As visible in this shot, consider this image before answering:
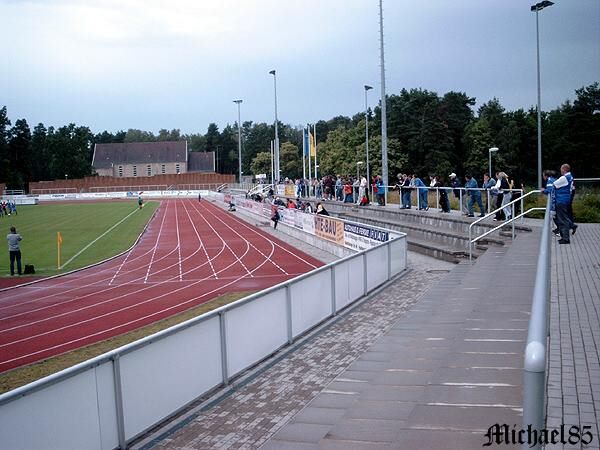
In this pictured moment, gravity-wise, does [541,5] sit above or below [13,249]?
above

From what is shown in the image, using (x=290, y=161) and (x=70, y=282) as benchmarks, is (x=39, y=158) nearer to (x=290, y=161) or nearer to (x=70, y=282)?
(x=290, y=161)

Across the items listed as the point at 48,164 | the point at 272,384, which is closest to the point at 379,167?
the point at 272,384

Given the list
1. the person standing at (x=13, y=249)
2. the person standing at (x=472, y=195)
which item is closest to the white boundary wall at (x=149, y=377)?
the person standing at (x=472, y=195)

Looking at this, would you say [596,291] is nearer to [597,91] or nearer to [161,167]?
[597,91]

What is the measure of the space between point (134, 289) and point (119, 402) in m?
16.0

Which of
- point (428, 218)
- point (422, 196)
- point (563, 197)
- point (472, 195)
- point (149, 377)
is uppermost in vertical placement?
point (563, 197)

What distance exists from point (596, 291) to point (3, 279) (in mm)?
22521

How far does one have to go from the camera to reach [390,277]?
17531 millimetres

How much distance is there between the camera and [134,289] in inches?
872

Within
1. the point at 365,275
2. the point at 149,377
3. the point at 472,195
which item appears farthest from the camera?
the point at 472,195

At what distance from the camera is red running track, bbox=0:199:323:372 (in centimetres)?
1588

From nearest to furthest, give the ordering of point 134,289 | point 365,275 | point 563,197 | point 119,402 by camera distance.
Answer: point 119,402
point 563,197
point 365,275
point 134,289

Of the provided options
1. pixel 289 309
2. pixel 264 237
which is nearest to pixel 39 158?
pixel 264 237

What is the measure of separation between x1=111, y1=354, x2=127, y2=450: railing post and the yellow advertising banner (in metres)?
19.2
